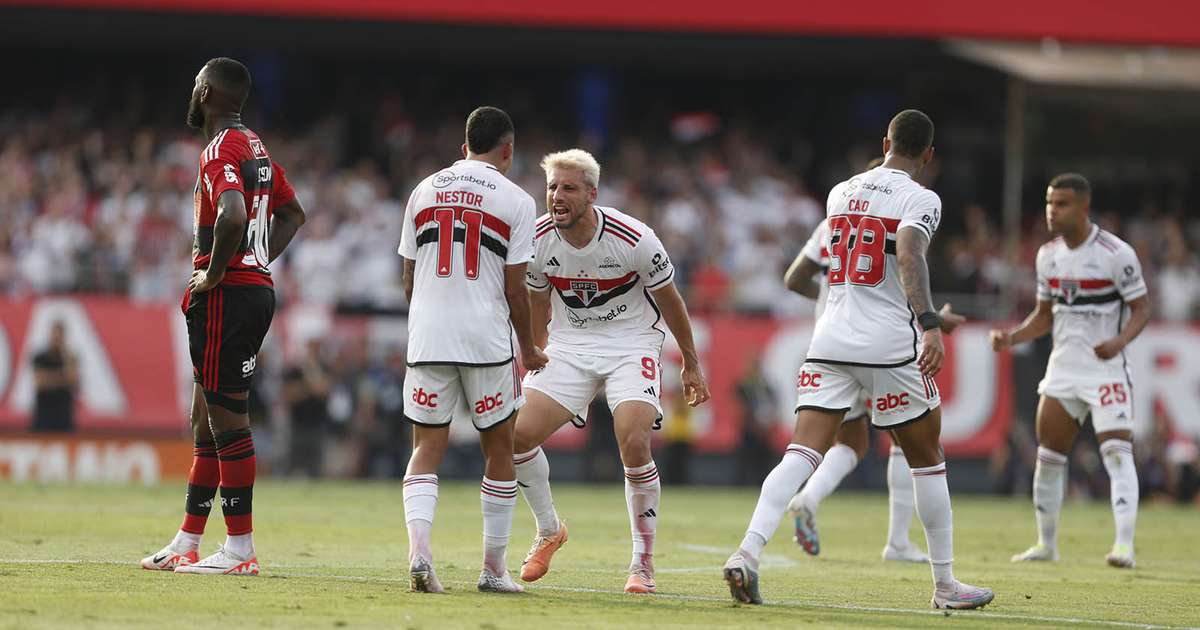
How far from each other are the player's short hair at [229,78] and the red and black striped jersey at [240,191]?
0.66 feet

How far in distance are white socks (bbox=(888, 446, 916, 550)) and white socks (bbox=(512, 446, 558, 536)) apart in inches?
137

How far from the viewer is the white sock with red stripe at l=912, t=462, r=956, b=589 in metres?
9.09

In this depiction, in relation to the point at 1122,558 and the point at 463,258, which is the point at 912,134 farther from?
the point at 1122,558

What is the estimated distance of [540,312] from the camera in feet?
33.3

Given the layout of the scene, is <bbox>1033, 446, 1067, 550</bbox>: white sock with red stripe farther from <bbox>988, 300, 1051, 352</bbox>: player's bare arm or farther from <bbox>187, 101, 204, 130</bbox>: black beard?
<bbox>187, 101, 204, 130</bbox>: black beard

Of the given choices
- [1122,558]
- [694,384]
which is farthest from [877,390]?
[1122,558]

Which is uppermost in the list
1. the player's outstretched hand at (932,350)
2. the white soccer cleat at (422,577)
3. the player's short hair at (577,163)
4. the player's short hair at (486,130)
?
the player's short hair at (486,130)

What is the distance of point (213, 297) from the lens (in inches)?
365

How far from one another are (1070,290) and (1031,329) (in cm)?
46

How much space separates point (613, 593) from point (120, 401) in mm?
14425

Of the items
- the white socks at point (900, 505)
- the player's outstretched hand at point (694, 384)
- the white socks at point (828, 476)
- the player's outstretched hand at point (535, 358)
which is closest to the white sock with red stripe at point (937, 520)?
the player's outstretched hand at point (694, 384)

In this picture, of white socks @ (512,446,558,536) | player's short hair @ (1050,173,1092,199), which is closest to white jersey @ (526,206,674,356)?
white socks @ (512,446,558,536)

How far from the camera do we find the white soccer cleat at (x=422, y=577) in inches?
343

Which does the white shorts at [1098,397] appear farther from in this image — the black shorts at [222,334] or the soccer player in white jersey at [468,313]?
the black shorts at [222,334]
